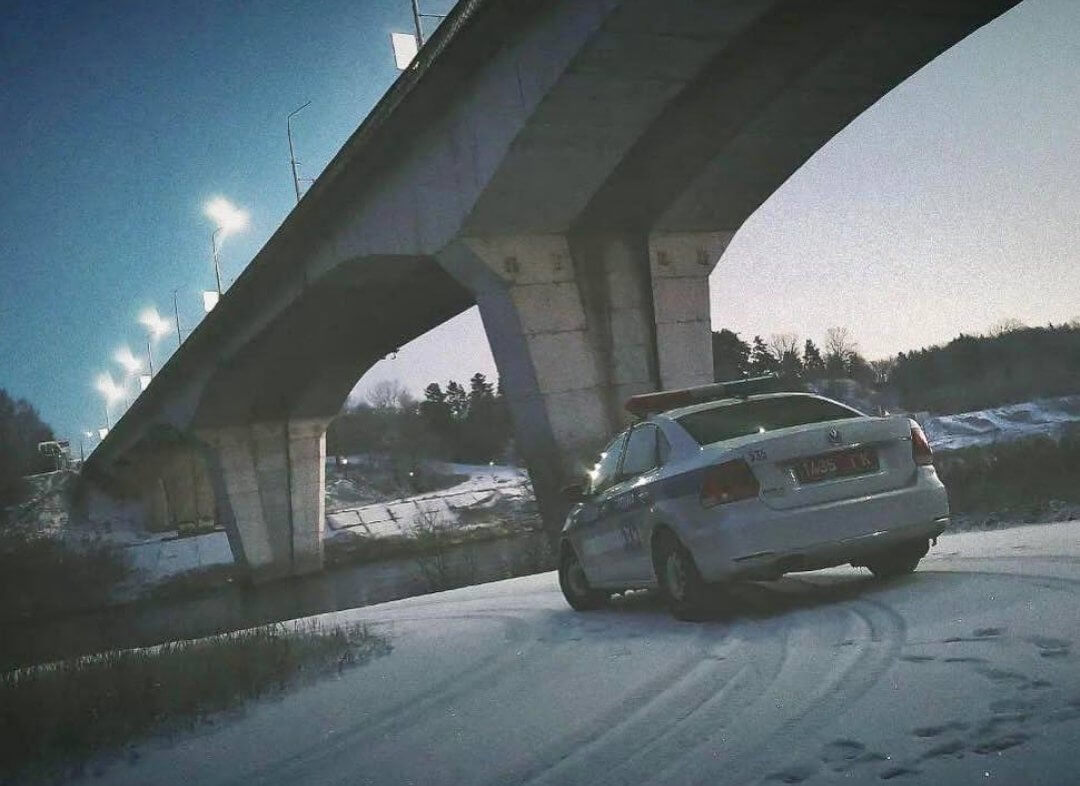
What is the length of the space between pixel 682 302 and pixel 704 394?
7.98 m

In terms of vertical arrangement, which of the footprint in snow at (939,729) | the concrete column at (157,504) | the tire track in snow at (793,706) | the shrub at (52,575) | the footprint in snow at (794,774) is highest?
the footprint in snow at (939,729)

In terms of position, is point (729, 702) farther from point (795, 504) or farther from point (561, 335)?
point (561, 335)

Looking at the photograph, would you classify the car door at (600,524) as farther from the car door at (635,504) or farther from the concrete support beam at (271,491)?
the concrete support beam at (271,491)

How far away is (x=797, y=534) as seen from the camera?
20.3ft

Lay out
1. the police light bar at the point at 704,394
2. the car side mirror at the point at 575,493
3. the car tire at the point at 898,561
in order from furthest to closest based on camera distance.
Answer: the car side mirror at the point at 575,493
the police light bar at the point at 704,394
the car tire at the point at 898,561

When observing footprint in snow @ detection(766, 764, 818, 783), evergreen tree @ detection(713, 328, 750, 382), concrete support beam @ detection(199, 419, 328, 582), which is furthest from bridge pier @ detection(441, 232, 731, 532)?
evergreen tree @ detection(713, 328, 750, 382)

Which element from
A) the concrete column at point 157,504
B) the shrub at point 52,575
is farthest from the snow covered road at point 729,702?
the concrete column at point 157,504

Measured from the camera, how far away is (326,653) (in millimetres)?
7031

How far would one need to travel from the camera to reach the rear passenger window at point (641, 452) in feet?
24.1

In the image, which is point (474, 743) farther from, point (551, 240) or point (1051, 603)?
point (551, 240)

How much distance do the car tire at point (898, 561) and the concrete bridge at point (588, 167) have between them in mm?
6323

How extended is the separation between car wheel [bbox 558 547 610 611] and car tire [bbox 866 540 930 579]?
2386mm

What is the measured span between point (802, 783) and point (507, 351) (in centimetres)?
1199

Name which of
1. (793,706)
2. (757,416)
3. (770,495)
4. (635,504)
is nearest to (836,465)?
(770,495)
